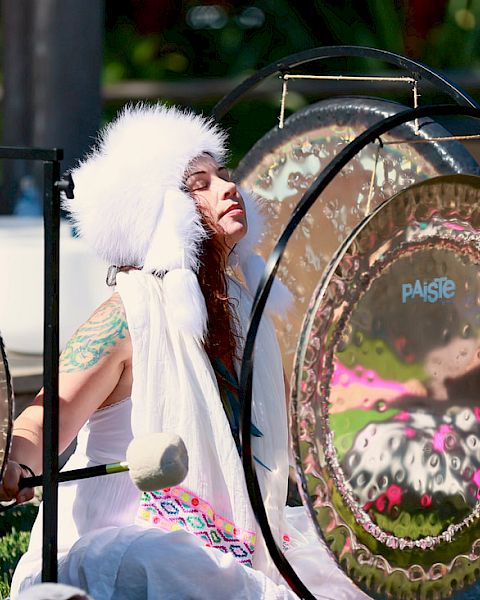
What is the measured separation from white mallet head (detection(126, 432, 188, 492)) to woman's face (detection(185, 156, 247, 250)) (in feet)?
1.60

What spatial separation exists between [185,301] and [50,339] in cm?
32

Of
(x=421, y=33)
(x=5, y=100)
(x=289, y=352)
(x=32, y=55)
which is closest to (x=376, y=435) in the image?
(x=289, y=352)

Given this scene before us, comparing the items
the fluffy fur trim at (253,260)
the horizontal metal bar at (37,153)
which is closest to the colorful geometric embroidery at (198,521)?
the fluffy fur trim at (253,260)

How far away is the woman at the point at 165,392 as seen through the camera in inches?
81.1

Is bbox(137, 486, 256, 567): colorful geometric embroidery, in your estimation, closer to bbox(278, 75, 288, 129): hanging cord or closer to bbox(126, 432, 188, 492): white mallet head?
bbox(126, 432, 188, 492): white mallet head

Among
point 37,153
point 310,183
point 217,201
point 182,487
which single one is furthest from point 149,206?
point 310,183

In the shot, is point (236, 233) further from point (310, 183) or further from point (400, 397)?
point (310, 183)

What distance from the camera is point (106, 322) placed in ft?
6.93

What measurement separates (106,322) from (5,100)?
3.84 m

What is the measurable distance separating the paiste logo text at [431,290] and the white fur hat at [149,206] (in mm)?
331

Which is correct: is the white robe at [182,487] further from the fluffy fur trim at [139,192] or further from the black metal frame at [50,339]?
the black metal frame at [50,339]

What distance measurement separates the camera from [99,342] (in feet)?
6.84

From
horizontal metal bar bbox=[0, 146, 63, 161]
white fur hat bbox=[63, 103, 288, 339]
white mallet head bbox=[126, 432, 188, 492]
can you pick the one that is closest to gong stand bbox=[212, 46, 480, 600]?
white mallet head bbox=[126, 432, 188, 492]

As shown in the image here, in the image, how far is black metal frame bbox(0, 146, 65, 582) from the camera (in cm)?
184
